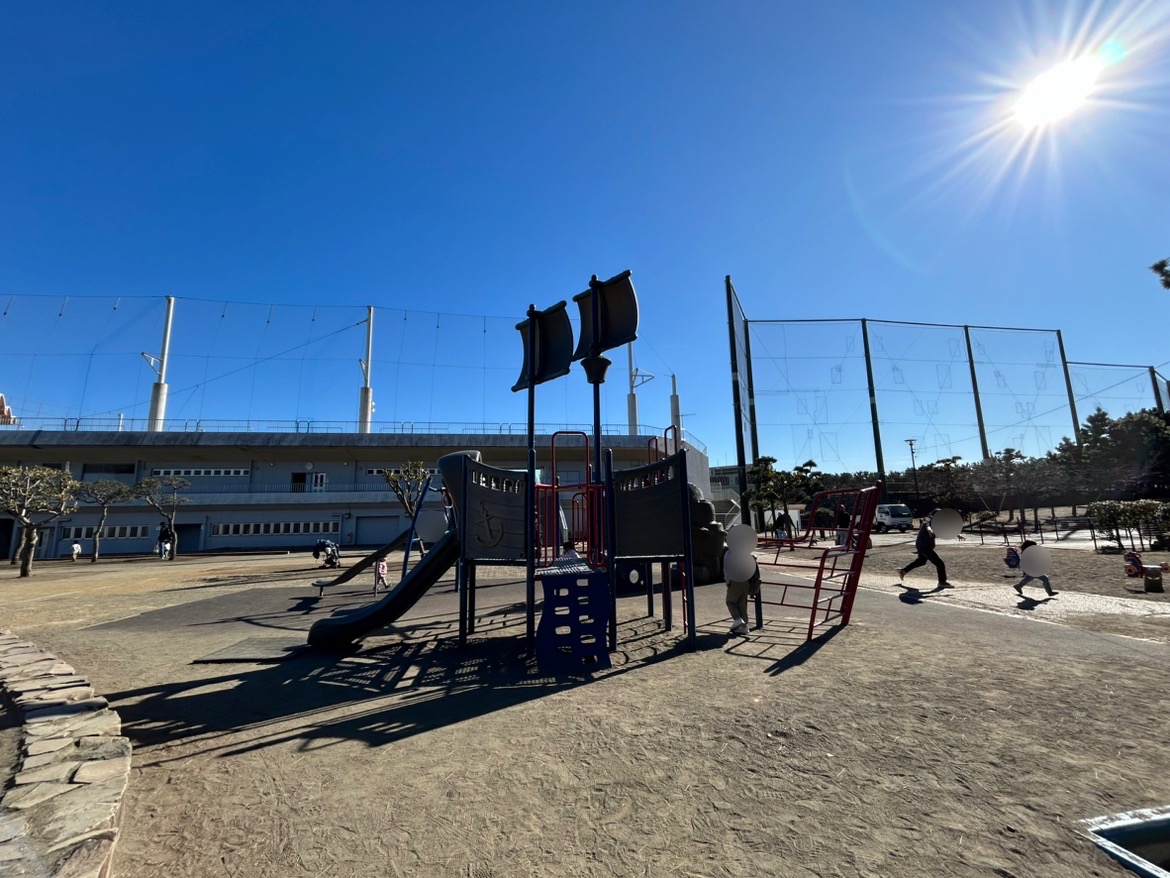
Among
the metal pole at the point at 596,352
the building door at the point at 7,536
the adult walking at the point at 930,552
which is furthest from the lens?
the building door at the point at 7,536

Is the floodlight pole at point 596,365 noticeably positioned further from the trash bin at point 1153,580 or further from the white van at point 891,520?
the white van at point 891,520

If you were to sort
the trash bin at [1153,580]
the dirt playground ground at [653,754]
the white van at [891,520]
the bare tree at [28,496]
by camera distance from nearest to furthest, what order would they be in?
the dirt playground ground at [653,754] → the trash bin at [1153,580] → the bare tree at [28,496] → the white van at [891,520]

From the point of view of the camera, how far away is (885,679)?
5180 millimetres

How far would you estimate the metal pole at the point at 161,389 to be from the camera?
4488cm

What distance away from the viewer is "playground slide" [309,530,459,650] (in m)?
7.07

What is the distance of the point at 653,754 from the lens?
3.62 metres

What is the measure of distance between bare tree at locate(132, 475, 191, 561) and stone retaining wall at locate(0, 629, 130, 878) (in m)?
32.7

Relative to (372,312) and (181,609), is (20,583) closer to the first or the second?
(181,609)

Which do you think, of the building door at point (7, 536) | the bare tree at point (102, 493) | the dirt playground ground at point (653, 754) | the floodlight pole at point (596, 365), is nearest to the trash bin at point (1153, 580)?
the dirt playground ground at point (653, 754)

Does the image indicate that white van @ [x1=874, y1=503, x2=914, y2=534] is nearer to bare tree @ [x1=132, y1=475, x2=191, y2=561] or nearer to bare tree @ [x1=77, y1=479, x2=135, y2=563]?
bare tree @ [x1=132, y1=475, x2=191, y2=561]

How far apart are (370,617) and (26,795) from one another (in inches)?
171

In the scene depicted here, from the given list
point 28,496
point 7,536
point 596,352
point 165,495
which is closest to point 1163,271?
point 596,352

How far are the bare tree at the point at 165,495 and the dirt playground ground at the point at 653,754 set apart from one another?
30.2m

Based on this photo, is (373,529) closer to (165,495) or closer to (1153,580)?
(165,495)
